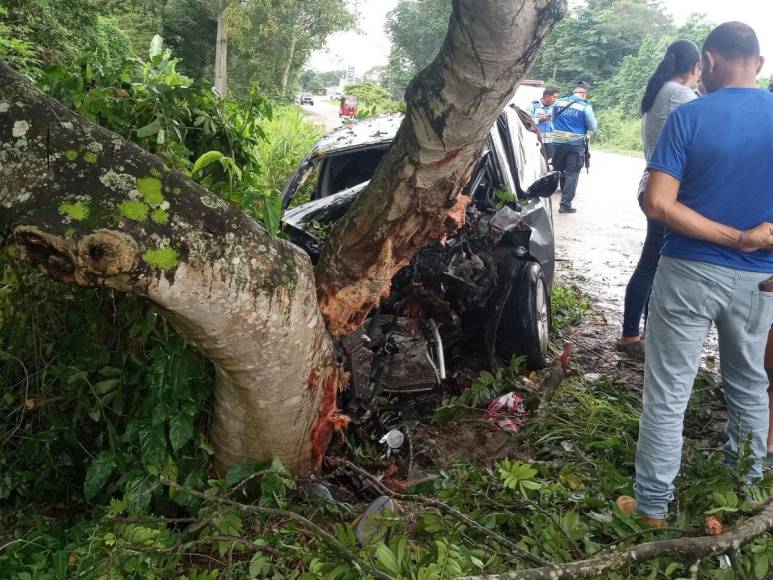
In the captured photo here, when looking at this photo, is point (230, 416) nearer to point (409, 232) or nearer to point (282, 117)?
point (409, 232)

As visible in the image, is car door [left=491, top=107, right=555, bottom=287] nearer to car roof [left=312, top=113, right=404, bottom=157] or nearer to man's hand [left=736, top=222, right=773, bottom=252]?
car roof [left=312, top=113, right=404, bottom=157]

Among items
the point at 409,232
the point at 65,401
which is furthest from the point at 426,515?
the point at 65,401

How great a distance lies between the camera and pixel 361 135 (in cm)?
461

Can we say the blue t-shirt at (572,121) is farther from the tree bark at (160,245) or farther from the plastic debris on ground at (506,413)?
the tree bark at (160,245)

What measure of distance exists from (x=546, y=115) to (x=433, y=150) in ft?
26.0

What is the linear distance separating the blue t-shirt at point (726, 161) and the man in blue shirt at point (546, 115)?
6.65 meters

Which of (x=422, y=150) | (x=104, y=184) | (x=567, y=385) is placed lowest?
(x=567, y=385)

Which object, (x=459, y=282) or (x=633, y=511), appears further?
(x=459, y=282)

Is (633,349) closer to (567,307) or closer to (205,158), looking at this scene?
(567,307)

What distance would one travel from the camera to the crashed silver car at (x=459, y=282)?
3.37 meters

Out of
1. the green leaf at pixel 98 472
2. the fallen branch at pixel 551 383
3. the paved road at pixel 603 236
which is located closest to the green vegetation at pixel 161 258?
the green leaf at pixel 98 472

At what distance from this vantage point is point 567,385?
12.1ft

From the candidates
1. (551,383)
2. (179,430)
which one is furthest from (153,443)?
(551,383)

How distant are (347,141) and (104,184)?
9.92 feet
